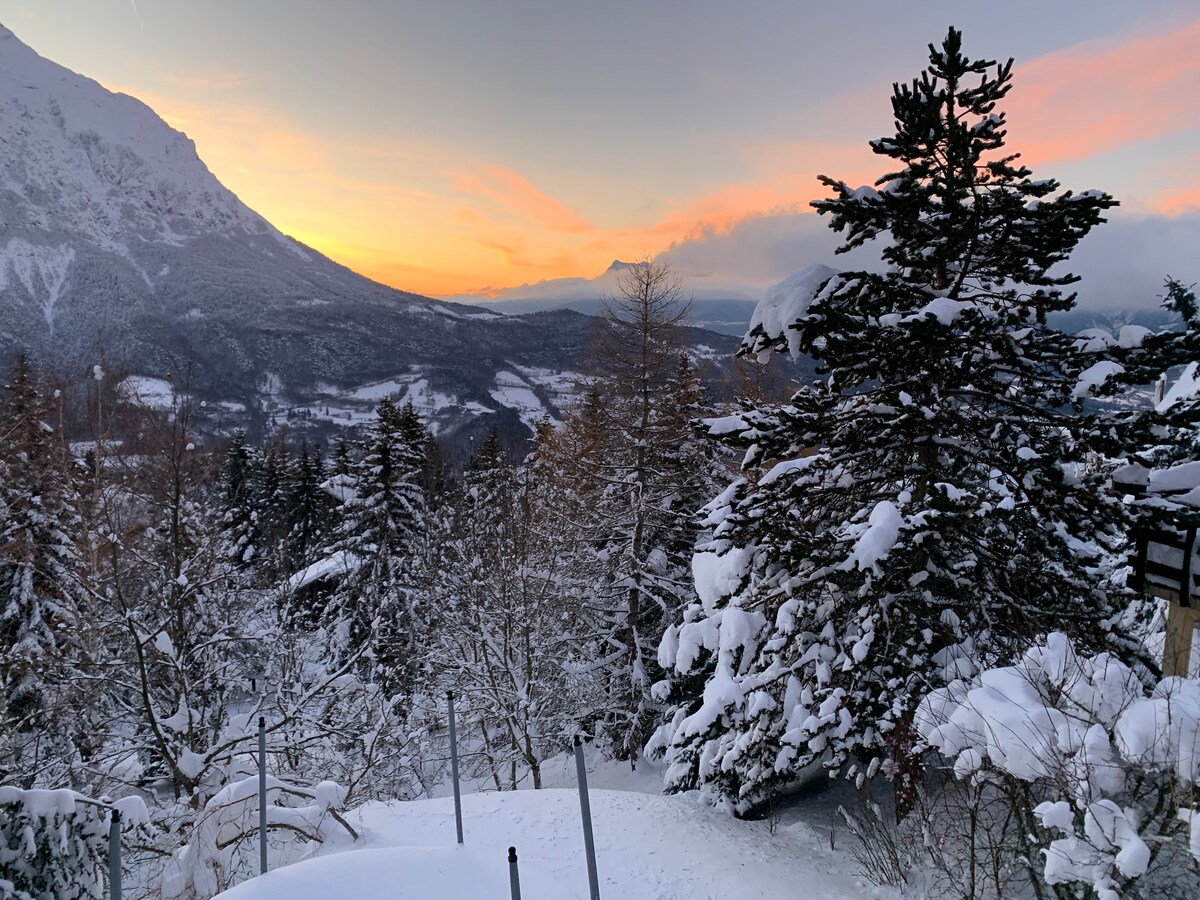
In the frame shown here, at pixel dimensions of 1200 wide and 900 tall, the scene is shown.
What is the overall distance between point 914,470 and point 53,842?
8913mm

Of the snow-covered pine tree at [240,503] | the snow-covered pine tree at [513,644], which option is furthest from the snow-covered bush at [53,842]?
the snow-covered pine tree at [240,503]

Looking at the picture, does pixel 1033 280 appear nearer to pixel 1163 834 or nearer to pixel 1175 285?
pixel 1163 834

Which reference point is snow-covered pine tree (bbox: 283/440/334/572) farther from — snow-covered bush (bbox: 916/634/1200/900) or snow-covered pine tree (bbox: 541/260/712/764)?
snow-covered bush (bbox: 916/634/1200/900)

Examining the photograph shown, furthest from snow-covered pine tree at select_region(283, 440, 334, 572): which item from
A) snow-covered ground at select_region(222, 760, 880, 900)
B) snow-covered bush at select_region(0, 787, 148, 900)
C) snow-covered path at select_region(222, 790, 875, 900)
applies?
snow-covered bush at select_region(0, 787, 148, 900)

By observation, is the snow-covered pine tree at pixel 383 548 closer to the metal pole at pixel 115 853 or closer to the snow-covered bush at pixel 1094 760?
the metal pole at pixel 115 853

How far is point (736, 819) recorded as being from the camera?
7816mm

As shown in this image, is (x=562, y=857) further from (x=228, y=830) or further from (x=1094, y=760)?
(x=1094, y=760)

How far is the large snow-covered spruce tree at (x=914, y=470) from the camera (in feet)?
19.1

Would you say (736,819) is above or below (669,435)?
below

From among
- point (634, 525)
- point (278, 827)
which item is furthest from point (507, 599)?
point (278, 827)

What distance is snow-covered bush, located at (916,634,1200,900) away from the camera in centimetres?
309

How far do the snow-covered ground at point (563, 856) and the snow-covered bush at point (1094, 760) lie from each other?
2.52 m

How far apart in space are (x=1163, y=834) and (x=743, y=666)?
4065mm

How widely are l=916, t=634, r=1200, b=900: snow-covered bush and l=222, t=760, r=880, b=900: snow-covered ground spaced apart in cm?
252
